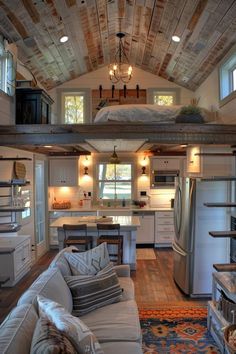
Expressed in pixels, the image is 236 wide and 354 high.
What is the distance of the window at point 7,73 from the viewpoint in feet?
14.3

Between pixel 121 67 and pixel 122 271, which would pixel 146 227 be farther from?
pixel 121 67

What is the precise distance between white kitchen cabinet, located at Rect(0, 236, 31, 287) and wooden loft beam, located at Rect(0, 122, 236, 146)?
1658 millimetres

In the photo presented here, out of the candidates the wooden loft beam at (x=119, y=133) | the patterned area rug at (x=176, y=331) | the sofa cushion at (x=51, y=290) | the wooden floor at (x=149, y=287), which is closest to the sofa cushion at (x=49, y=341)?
the sofa cushion at (x=51, y=290)

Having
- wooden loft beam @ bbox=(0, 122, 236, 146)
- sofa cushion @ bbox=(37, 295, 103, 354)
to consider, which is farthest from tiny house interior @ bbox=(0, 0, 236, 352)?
sofa cushion @ bbox=(37, 295, 103, 354)

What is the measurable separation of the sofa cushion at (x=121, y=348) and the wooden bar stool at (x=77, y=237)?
287 centimetres

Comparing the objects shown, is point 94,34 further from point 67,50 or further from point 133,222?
point 133,222

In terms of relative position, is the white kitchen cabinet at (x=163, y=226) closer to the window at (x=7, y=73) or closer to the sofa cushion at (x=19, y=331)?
the window at (x=7, y=73)

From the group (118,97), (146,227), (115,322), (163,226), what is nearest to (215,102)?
(118,97)

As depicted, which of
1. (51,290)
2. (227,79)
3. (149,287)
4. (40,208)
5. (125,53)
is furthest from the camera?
(40,208)

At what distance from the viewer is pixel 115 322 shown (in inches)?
102

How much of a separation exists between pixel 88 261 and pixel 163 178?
15.0 feet

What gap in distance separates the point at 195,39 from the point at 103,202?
14.6 feet

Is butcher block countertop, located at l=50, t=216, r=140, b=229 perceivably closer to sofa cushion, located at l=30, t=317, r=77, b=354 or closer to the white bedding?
the white bedding

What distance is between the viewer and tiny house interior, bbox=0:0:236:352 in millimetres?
4285
